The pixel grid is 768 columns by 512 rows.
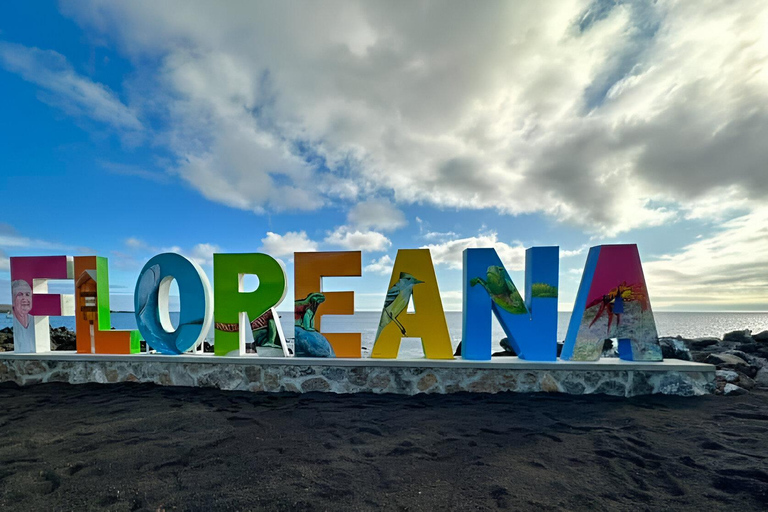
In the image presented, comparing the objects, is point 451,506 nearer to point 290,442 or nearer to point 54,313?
point 290,442

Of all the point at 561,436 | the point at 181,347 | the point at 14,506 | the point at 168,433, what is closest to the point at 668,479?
the point at 561,436

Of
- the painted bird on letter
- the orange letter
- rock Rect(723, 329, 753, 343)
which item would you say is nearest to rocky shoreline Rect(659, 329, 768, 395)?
rock Rect(723, 329, 753, 343)

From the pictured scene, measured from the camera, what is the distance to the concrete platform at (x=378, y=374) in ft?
16.9

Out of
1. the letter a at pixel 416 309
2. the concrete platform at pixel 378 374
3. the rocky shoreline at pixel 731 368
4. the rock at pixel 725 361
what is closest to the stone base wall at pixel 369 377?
the concrete platform at pixel 378 374

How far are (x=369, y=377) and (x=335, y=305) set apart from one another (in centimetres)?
124

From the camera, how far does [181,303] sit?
235 inches

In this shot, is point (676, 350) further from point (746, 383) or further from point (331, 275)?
point (331, 275)

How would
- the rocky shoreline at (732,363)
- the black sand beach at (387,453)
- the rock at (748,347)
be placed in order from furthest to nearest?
1. the rock at (748,347)
2. the rocky shoreline at (732,363)
3. the black sand beach at (387,453)

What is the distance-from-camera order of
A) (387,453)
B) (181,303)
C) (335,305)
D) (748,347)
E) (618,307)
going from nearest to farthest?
(387,453), (618,307), (335,305), (181,303), (748,347)

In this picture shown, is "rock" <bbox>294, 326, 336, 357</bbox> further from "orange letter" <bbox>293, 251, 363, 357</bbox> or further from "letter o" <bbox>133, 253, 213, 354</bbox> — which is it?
"letter o" <bbox>133, 253, 213, 354</bbox>

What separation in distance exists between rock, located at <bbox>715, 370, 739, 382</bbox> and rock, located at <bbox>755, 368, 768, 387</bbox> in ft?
1.53

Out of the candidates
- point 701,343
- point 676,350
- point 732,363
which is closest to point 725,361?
point 732,363

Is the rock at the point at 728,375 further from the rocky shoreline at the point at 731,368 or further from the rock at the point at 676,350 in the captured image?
the rock at the point at 676,350

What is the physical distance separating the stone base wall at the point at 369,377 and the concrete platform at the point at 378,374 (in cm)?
1
